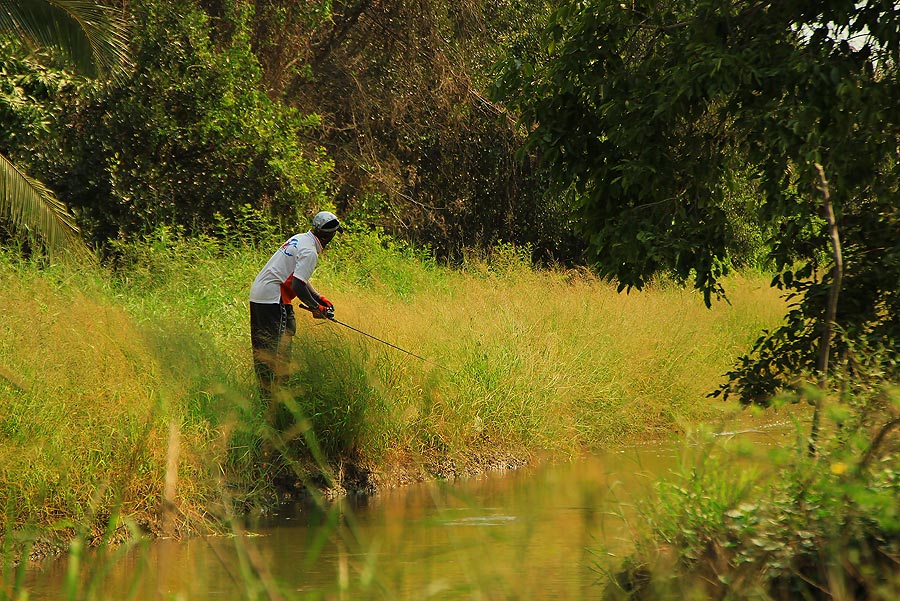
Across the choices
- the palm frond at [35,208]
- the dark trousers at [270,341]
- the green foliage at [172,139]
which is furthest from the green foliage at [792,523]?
the green foliage at [172,139]

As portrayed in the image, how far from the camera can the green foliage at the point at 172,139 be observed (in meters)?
17.0

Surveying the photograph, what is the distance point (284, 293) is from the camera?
994 centimetres

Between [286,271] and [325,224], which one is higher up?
[325,224]

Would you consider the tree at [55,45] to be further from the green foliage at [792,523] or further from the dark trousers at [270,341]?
the green foliage at [792,523]

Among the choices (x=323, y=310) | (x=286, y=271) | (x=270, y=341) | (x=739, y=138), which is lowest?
(x=270, y=341)

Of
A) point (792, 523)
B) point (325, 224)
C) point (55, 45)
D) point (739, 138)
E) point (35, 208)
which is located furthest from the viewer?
point (35, 208)

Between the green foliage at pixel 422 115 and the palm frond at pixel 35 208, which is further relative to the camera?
the green foliage at pixel 422 115

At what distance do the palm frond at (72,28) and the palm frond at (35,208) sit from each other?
48.1 inches

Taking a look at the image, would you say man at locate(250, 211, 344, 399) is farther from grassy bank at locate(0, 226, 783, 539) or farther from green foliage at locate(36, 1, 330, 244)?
green foliage at locate(36, 1, 330, 244)

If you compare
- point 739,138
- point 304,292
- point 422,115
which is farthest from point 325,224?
point 422,115

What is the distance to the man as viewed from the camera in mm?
9766

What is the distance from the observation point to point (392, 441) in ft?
33.8

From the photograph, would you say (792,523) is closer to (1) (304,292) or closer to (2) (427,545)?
(2) (427,545)

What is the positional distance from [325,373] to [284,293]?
0.73 metres
